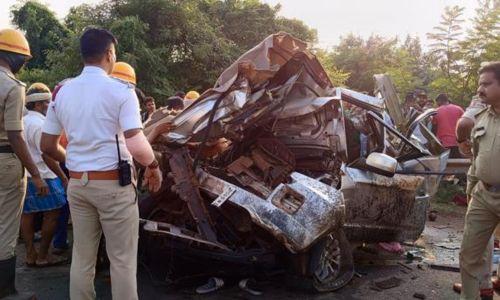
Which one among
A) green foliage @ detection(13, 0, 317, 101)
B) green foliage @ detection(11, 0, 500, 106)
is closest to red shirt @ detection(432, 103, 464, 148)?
green foliage @ detection(11, 0, 500, 106)

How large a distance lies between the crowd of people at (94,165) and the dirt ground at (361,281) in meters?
Answer: 0.29

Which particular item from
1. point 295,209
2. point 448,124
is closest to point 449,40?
point 448,124

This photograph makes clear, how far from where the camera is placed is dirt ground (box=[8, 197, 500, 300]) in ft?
13.8

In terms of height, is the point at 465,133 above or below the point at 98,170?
above

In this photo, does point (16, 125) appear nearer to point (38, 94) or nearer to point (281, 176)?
point (38, 94)

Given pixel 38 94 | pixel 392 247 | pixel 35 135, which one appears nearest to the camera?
pixel 35 135

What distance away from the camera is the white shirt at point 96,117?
9.23ft

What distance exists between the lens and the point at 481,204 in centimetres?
363

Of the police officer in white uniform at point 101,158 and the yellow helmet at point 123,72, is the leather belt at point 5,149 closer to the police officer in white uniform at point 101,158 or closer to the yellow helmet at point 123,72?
the police officer in white uniform at point 101,158

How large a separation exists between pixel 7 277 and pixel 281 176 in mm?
2323

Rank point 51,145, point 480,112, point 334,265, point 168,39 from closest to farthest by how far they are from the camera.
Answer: point 51,145 → point 480,112 → point 334,265 → point 168,39

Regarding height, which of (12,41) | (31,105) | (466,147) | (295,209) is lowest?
(295,209)

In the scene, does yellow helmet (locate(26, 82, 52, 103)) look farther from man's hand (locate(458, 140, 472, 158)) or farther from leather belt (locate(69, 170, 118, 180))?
man's hand (locate(458, 140, 472, 158))

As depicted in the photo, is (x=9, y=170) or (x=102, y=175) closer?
(x=102, y=175)
